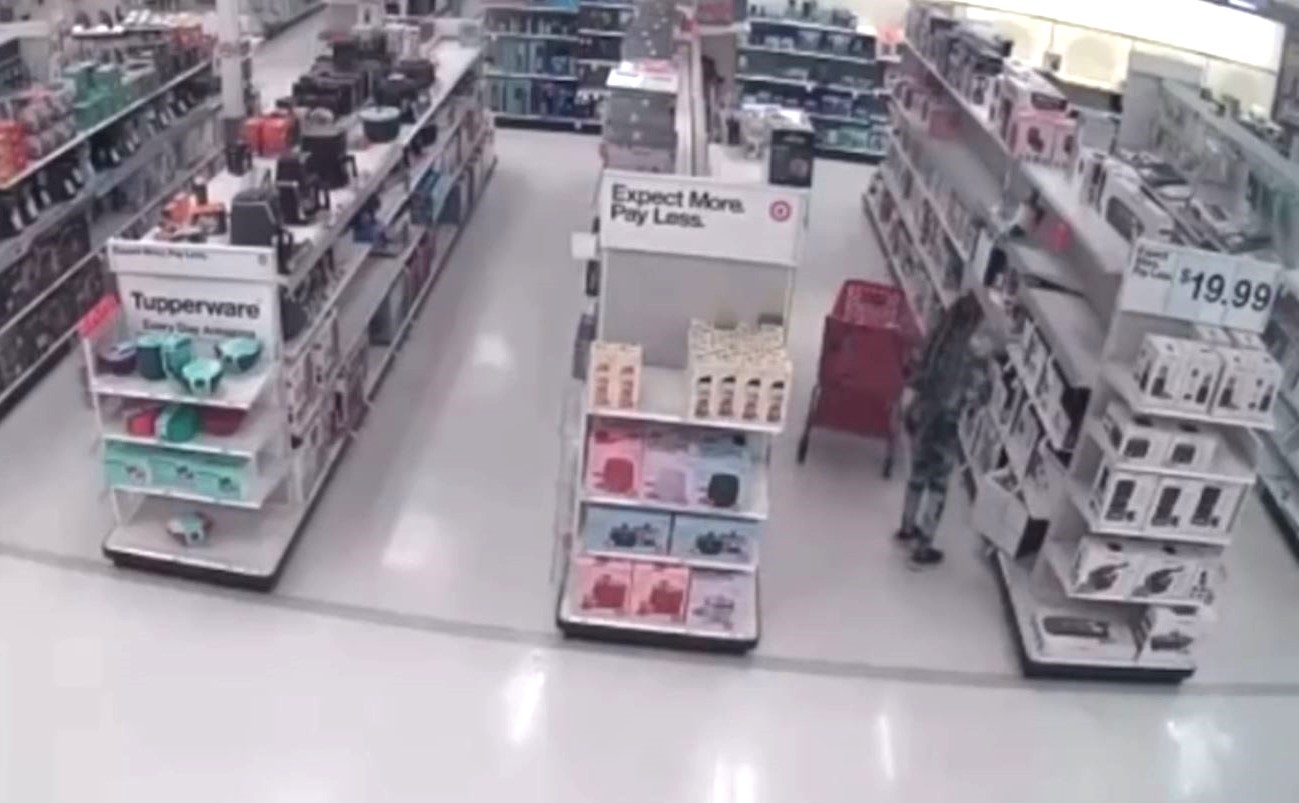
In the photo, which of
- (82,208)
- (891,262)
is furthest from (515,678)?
(891,262)

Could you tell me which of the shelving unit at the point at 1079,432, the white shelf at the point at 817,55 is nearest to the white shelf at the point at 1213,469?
the shelving unit at the point at 1079,432

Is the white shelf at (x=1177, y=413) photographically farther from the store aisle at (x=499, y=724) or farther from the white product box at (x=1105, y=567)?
the store aisle at (x=499, y=724)

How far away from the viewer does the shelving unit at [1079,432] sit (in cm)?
478

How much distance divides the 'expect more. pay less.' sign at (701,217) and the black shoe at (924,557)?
6.29ft

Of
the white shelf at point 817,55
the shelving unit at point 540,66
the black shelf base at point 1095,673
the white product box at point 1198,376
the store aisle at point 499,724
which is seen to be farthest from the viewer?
the shelving unit at point 540,66

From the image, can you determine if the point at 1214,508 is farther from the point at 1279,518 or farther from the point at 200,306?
the point at 200,306

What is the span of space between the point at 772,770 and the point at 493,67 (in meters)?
9.55

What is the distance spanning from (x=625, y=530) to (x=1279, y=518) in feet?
12.9

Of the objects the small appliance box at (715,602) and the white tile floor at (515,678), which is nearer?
the white tile floor at (515,678)

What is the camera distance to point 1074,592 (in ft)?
16.8

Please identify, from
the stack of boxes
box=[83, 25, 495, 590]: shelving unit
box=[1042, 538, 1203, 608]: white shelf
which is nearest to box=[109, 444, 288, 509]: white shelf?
box=[83, 25, 495, 590]: shelving unit

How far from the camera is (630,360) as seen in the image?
4.63 meters

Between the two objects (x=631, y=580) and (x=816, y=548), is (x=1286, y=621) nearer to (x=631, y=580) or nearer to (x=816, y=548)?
(x=816, y=548)

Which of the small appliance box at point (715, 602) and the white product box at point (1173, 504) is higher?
the white product box at point (1173, 504)
